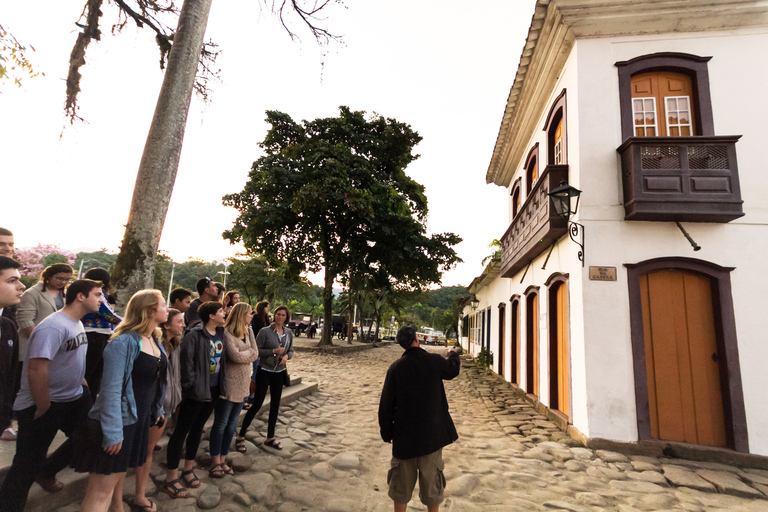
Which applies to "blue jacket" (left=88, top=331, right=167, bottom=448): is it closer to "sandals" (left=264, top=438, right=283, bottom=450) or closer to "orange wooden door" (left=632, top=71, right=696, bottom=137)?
"sandals" (left=264, top=438, right=283, bottom=450)

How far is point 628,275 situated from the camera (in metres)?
5.96

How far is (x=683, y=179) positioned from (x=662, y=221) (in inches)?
26.5

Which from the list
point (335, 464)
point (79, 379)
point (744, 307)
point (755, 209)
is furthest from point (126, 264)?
point (755, 209)

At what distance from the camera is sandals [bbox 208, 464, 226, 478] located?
391cm

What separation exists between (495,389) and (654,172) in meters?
7.21

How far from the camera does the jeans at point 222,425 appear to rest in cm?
394

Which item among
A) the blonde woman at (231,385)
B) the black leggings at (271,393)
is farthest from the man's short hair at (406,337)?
the black leggings at (271,393)

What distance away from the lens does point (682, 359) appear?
5785 millimetres

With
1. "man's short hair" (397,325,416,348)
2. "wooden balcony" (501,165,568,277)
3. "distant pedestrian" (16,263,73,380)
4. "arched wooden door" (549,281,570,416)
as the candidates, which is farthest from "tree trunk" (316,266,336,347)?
"man's short hair" (397,325,416,348)

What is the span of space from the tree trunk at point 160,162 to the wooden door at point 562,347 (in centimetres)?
651

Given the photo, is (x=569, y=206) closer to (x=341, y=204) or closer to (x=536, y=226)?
(x=536, y=226)

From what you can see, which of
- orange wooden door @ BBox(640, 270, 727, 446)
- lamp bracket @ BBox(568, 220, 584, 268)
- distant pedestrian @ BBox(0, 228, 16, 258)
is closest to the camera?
distant pedestrian @ BBox(0, 228, 16, 258)

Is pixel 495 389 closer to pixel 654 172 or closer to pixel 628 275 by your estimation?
pixel 628 275

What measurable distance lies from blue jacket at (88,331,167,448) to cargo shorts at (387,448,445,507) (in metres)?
2.03
